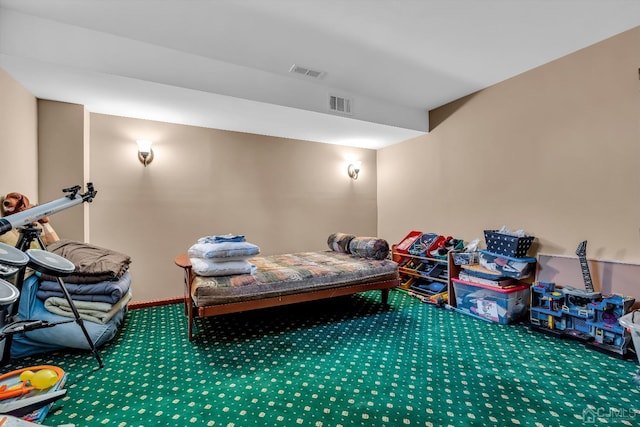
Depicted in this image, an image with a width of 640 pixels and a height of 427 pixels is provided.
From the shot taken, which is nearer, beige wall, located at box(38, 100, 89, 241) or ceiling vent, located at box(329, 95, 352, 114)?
beige wall, located at box(38, 100, 89, 241)

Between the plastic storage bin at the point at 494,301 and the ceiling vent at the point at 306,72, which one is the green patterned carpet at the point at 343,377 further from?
the ceiling vent at the point at 306,72

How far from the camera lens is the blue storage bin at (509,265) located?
2.83 metres

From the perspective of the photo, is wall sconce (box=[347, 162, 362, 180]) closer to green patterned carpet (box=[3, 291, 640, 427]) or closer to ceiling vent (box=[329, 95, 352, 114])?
ceiling vent (box=[329, 95, 352, 114])

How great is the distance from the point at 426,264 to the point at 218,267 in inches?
106

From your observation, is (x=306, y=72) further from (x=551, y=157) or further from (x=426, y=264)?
(x=426, y=264)

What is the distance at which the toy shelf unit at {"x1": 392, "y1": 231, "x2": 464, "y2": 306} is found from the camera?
3.54 m

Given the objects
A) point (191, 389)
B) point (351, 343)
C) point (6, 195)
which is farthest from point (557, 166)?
point (6, 195)

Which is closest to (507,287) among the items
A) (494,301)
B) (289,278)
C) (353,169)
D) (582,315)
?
(494,301)

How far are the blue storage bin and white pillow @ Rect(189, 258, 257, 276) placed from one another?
254cm

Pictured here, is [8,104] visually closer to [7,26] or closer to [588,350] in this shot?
[7,26]

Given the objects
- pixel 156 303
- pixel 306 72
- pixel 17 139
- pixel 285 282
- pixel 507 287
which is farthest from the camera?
pixel 156 303

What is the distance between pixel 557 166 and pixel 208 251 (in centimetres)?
353

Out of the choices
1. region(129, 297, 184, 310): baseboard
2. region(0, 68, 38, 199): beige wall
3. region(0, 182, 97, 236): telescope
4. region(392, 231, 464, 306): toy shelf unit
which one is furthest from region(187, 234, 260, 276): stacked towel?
region(392, 231, 464, 306): toy shelf unit

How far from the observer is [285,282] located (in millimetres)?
2715
